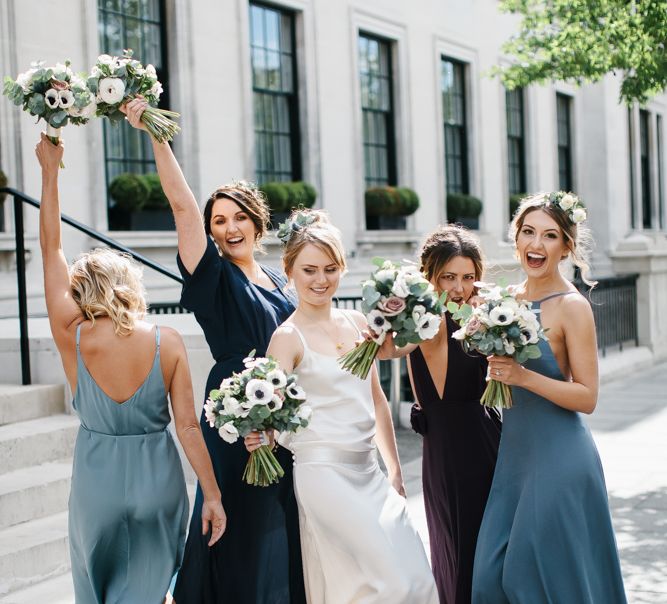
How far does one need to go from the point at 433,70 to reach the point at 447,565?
44.9ft

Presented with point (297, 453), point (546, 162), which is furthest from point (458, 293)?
point (546, 162)

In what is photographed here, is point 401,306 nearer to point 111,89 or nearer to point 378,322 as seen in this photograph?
point 378,322

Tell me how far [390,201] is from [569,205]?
1148 centimetres

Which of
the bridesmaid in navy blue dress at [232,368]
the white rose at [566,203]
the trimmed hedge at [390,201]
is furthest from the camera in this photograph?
the trimmed hedge at [390,201]

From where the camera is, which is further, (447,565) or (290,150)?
(290,150)

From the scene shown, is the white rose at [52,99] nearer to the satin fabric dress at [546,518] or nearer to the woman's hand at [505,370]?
the woman's hand at [505,370]

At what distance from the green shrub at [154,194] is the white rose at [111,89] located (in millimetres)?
7262

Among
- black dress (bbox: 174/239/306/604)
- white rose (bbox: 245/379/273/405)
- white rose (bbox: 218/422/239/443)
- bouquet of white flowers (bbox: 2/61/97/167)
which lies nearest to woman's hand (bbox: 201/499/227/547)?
black dress (bbox: 174/239/306/604)

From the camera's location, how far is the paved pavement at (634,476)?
19.6 ft

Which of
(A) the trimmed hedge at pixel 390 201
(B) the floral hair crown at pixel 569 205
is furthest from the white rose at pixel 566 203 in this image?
(A) the trimmed hedge at pixel 390 201

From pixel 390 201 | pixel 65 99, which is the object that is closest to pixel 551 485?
pixel 65 99

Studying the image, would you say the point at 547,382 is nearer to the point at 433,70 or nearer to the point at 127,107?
the point at 127,107

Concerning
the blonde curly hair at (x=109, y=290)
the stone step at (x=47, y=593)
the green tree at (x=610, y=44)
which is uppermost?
the green tree at (x=610, y=44)

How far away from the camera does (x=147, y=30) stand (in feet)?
39.0
